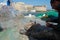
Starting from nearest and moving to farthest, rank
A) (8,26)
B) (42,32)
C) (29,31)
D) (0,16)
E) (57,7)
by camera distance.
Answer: (57,7) → (42,32) → (29,31) → (8,26) → (0,16)

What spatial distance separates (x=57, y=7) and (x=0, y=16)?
966 mm

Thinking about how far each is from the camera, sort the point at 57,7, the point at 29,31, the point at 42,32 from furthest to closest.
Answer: the point at 29,31
the point at 42,32
the point at 57,7

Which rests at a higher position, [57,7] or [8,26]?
[57,7]

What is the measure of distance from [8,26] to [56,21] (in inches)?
25.8

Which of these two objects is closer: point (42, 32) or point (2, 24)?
point (42, 32)

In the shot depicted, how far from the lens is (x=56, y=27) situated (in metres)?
1.73

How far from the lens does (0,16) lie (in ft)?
7.48

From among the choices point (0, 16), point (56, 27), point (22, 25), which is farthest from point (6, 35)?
point (56, 27)

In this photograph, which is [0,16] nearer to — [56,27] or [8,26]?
[8,26]

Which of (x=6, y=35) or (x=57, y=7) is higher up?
(x=57, y=7)

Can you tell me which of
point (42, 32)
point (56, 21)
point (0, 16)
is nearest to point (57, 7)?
point (56, 21)

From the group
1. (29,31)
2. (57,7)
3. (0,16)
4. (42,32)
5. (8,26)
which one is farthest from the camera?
(0,16)

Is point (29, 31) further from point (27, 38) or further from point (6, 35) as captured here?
point (6, 35)

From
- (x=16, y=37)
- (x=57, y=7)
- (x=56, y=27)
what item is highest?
(x=57, y=7)
